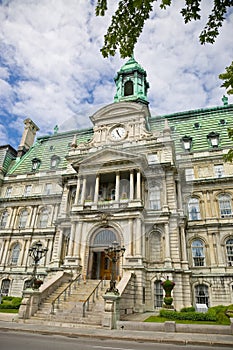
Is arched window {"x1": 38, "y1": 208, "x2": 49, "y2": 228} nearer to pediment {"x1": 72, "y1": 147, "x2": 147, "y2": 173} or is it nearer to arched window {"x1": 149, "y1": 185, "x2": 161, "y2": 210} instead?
pediment {"x1": 72, "y1": 147, "x2": 147, "y2": 173}

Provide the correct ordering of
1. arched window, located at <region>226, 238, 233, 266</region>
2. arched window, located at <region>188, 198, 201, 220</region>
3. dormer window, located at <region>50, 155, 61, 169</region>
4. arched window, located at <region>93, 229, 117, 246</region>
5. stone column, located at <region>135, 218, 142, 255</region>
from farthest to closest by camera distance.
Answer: dormer window, located at <region>50, 155, 61, 169</region> → arched window, located at <region>188, 198, 201, 220</region> → arched window, located at <region>226, 238, 233, 266</region> → arched window, located at <region>93, 229, 117, 246</region> → stone column, located at <region>135, 218, 142, 255</region>

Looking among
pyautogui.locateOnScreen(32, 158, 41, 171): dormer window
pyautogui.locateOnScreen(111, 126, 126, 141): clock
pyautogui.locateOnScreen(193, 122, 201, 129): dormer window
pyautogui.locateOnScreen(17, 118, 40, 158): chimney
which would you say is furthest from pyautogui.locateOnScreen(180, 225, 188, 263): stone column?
pyautogui.locateOnScreen(17, 118, 40, 158): chimney

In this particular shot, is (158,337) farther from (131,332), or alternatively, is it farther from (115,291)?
(115,291)

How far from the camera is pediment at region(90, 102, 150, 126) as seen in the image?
33.4m

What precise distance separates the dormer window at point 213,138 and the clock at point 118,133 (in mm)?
12087

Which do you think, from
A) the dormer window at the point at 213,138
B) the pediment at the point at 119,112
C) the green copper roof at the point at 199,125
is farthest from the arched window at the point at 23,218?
the dormer window at the point at 213,138

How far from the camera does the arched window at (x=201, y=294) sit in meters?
25.5

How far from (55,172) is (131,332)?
29474 millimetres

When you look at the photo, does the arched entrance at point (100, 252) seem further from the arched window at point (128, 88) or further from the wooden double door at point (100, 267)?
the arched window at point (128, 88)

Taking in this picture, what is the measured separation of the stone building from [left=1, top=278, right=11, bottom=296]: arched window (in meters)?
0.16

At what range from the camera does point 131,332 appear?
512 inches

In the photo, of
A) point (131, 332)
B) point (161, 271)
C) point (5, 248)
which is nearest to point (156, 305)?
point (161, 271)

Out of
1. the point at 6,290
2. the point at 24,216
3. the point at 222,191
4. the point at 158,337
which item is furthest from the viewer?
the point at 24,216

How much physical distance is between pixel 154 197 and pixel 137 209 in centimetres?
387
